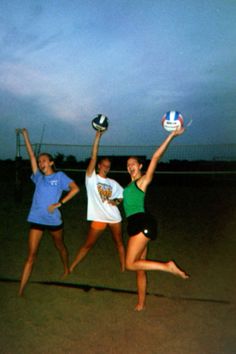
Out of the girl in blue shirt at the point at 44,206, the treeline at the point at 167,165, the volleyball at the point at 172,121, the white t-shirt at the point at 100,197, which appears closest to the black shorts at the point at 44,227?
the girl in blue shirt at the point at 44,206

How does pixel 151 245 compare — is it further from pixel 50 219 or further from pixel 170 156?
pixel 170 156

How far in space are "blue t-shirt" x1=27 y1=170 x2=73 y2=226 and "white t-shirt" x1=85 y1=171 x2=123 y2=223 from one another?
459mm

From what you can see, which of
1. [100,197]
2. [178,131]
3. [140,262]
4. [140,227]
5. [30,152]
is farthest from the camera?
[100,197]

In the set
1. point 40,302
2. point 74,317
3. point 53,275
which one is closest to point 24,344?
point 74,317

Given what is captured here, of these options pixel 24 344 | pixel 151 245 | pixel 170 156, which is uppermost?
pixel 170 156

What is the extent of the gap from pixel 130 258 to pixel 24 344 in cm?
129

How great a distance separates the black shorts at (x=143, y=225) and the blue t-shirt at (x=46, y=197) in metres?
1.12

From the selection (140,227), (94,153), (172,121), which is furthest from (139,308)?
(172,121)

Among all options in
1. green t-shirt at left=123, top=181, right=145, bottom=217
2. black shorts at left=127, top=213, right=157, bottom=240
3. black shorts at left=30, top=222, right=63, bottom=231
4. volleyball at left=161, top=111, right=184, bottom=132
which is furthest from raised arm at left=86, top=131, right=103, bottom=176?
black shorts at left=127, top=213, right=157, bottom=240

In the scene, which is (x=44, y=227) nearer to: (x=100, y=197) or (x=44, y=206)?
(x=44, y=206)

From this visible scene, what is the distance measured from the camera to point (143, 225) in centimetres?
423

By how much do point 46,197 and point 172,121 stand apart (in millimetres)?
1686

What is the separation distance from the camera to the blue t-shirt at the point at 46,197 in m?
4.94

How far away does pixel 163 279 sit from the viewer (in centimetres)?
588
